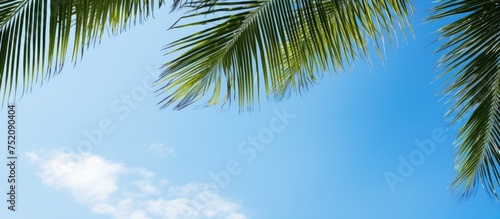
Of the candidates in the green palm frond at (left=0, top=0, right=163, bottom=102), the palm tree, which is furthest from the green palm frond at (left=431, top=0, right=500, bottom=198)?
the green palm frond at (left=0, top=0, right=163, bottom=102)

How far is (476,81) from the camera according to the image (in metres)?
3.34

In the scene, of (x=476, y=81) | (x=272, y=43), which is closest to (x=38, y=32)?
(x=272, y=43)

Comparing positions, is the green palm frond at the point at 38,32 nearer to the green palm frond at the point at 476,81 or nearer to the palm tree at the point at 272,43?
the palm tree at the point at 272,43

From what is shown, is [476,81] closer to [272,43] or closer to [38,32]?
[272,43]

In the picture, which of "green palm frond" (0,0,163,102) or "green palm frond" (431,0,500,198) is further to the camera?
"green palm frond" (431,0,500,198)

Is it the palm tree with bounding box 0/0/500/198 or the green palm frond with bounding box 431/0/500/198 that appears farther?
the green palm frond with bounding box 431/0/500/198

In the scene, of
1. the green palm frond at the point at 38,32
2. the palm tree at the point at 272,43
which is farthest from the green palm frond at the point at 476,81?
the green palm frond at the point at 38,32

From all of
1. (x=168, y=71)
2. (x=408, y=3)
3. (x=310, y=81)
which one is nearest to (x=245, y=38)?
(x=168, y=71)

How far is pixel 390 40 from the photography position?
2914 mm

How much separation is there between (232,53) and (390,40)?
790 millimetres

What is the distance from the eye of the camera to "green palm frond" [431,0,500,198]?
3088mm

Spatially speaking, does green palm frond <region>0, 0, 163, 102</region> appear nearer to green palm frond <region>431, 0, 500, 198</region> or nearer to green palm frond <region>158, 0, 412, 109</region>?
green palm frond <region>158, 0, 412, 109</region>

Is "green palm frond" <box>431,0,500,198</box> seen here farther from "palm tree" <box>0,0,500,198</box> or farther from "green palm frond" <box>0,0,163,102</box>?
"green palm frond" <box>0,0,163,102</box>

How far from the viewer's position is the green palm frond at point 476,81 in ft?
10.1
